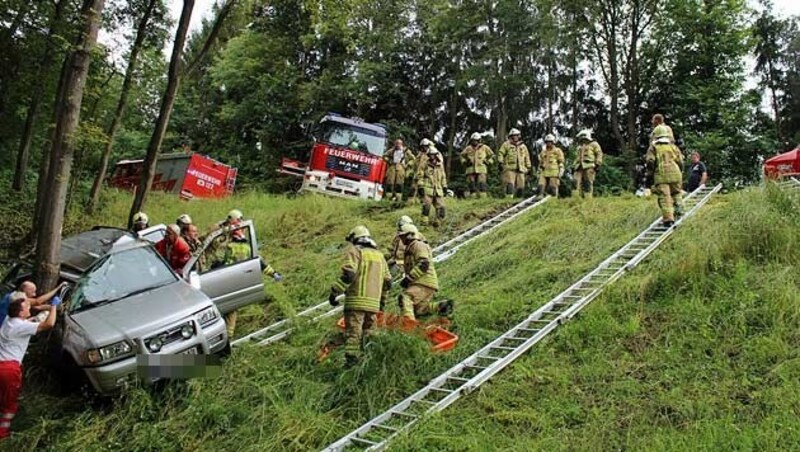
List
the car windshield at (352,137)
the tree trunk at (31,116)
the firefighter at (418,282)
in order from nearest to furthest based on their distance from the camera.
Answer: the firefighter at (418,282) < the tree trunk at (31,116) < the car windshield at (352,137)

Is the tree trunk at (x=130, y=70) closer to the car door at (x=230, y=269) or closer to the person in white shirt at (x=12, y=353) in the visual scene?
the car door at (x=230, y=269)

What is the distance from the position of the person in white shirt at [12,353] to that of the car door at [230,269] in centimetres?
208

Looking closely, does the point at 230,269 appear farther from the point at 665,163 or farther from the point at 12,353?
the point at 665,163

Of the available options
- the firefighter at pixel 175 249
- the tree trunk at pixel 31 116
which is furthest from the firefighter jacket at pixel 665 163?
the tree trunk at pixel 31 116

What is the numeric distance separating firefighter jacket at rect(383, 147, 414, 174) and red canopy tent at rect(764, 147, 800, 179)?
8.72 metres

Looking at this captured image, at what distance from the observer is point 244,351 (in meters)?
7.74

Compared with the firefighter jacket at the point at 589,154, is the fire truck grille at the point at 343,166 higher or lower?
lower

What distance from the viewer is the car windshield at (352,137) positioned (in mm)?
19953

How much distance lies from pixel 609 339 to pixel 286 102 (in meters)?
26.5

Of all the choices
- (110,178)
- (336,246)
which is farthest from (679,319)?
(110,178)

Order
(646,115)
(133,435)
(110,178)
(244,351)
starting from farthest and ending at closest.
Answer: (646,115)
(110,178)
(244,351)
(133,435)

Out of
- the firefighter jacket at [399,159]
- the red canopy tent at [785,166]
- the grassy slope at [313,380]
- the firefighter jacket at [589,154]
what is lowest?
the grassy slope at [313,380]

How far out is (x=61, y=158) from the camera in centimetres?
757

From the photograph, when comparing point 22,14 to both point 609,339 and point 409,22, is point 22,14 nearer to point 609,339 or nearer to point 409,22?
point 609,339
